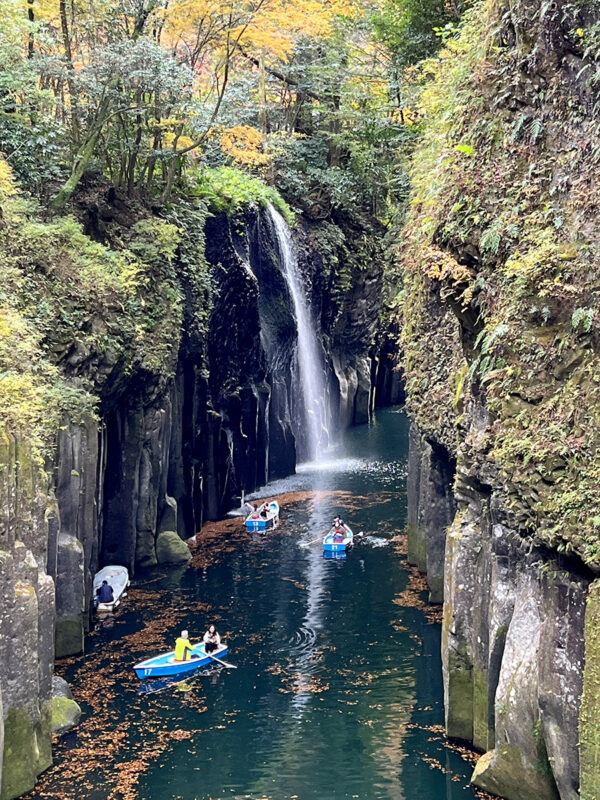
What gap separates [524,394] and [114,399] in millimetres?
14302

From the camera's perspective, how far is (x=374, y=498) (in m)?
37.6

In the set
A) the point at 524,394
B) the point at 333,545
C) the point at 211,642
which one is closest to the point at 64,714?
the point at 211,642

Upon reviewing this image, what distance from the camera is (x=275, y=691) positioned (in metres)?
19.7

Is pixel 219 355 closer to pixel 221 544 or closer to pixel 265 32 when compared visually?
pixel 221 544

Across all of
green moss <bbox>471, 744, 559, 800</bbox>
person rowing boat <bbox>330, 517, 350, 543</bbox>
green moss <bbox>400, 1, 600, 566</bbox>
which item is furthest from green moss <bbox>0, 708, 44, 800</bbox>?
person rowing boat <bbox>330, 517, 350, 543</bbox>

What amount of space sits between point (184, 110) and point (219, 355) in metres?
9.52

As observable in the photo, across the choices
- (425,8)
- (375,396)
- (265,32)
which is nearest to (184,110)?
(265,32)

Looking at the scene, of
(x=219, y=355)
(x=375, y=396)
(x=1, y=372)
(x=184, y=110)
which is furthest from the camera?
(x=375, y=396)

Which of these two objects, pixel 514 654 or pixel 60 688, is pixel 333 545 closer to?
pixel 60 688

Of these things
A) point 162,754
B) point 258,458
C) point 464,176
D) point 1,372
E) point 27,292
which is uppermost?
point 464,176

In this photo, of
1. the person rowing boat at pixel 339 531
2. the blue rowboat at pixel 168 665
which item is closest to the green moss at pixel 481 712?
the blue rowboat at pixel 168 665

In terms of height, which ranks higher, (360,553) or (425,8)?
(425,8)

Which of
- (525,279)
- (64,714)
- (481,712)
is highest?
(525,279)

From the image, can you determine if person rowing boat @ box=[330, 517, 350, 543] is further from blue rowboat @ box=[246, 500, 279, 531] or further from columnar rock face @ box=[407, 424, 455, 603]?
columnar rock face @ box=[407, 424, 455, 603]
